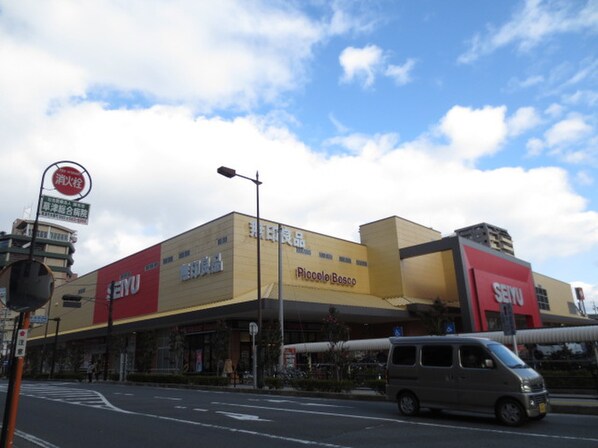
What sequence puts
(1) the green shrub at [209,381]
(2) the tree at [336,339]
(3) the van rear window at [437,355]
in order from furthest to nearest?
(1) the green shrub at [209,381] < (2) the tree at [336,339] < (3) the van rear window at [437,355]

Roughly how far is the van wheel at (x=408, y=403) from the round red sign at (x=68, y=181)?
348 inches

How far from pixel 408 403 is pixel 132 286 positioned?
36.6 meters

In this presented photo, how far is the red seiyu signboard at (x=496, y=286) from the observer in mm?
35469

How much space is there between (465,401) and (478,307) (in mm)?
27559

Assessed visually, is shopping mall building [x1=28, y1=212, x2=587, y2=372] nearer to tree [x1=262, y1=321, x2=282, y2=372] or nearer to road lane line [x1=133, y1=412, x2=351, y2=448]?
tree [x1=262, y1=321, x2=282, y2=372]

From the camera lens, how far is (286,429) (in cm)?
922

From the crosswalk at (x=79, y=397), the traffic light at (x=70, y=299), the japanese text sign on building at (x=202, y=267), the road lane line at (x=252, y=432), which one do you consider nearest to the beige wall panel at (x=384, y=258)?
the japanese text sign on building at (x=202, y=267)

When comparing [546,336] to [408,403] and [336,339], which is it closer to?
[336,339]

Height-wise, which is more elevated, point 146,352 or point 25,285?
point 25,285

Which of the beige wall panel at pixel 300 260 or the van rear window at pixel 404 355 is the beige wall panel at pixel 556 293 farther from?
the van rear window at pixel 404 355

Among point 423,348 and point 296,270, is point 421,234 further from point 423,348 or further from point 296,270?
point 423,348

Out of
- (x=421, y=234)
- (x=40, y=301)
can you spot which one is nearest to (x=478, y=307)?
(x=421, y=234)

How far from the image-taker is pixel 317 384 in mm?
18250

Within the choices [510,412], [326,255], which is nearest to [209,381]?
[326,255]
